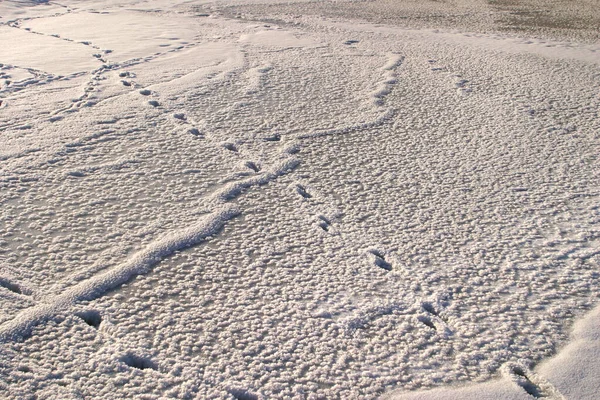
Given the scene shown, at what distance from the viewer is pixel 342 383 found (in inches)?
53.6

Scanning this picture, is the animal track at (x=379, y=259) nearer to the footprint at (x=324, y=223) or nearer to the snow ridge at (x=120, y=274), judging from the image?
the footprint at (x=324, y=223)

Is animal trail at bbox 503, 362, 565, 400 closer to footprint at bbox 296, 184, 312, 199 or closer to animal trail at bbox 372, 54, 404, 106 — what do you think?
footprint at bbox 296, 184, 312, 199

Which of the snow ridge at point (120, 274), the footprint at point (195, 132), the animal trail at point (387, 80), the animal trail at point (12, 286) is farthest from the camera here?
the animal trail at point (387, 80)

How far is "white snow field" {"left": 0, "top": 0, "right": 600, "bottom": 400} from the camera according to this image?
1.41 m

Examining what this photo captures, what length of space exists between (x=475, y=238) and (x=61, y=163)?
166 cm

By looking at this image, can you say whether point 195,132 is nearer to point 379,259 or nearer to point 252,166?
point 252,166

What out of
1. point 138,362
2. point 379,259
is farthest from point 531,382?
point 138,362

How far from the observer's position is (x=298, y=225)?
1981mm

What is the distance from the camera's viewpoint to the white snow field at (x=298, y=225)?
141cm

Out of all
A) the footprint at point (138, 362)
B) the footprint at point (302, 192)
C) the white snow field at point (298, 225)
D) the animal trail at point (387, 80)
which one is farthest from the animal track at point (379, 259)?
the animal trail at point (387, 80)

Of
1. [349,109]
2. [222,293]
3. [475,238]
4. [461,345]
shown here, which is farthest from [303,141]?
[461,345]

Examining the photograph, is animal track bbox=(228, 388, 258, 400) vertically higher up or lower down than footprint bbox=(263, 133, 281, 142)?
lower down

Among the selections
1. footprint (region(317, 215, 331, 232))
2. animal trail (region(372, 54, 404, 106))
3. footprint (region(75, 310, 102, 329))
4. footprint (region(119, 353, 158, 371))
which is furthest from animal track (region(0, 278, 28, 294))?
animal trail (region(372, 54, 404, 106))

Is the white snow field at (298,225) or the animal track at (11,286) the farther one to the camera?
the animal track at (11,286)
